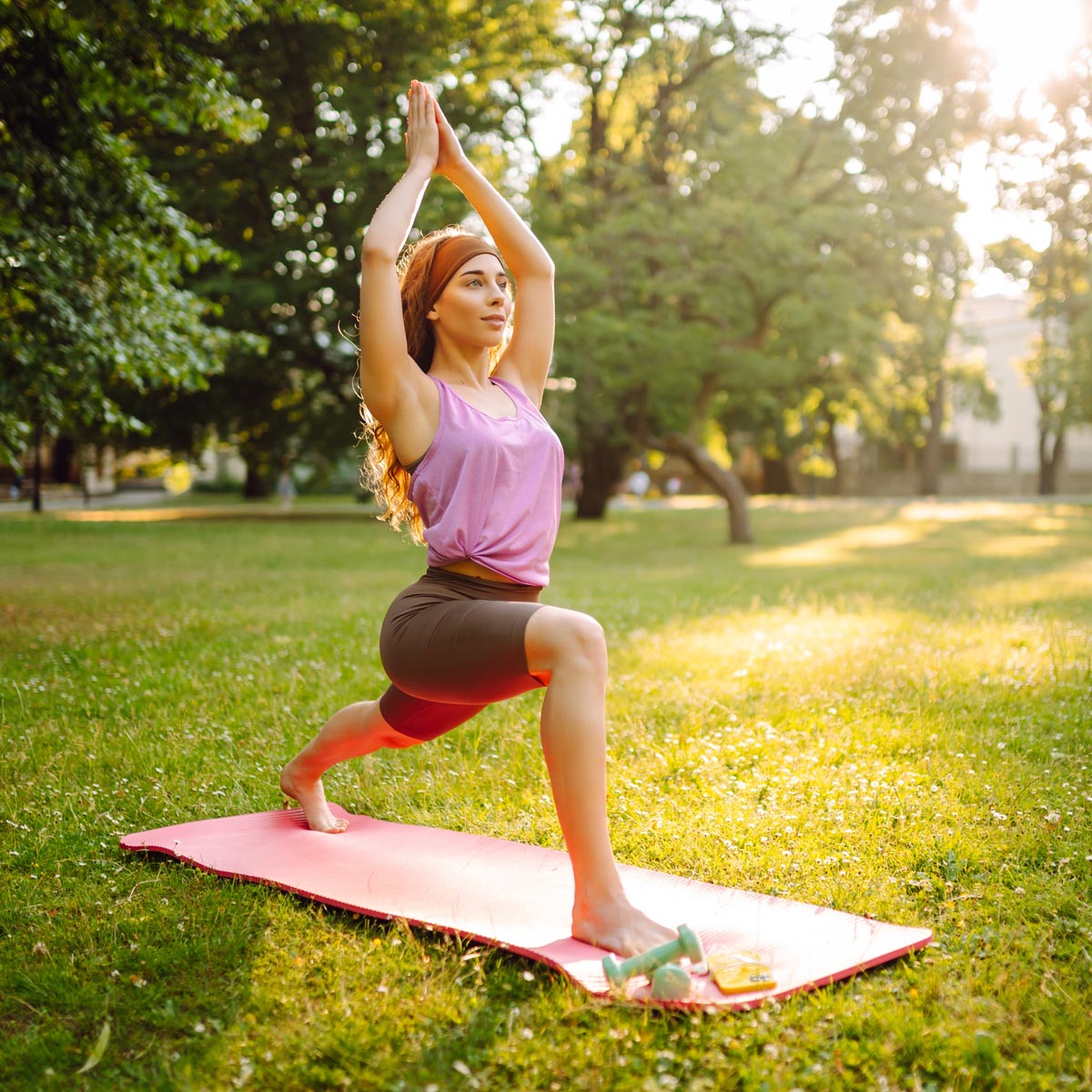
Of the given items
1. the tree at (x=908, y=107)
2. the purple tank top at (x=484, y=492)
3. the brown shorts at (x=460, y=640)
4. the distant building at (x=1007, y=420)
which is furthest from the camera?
the distant building at (x=1007, y=420)

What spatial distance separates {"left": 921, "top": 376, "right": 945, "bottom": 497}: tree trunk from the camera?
41.7 m

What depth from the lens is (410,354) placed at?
356 centimetres

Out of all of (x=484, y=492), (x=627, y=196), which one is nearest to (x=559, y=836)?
(x=484, y=492)

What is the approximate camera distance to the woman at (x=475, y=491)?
3.00m

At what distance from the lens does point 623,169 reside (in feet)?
63.2

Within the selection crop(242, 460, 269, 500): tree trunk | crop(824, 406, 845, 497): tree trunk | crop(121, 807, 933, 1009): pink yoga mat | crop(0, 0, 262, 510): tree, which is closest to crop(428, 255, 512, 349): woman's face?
crop(121, 807, 933, 1009): pink yoga mat

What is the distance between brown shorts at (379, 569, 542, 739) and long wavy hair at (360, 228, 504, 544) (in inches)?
10.7

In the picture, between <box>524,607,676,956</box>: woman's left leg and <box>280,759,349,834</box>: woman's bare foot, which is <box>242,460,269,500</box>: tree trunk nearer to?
<box>280,759,349,834</box>: woman's bare foot

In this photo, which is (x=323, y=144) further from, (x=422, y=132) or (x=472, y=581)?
(x=472, y=581)

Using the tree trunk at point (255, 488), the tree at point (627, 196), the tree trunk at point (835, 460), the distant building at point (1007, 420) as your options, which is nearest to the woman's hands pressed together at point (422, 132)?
the tree at point (627, 196)

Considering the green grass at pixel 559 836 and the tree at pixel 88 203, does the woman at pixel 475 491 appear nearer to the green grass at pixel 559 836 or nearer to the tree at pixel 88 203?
the green grass at pixel 559 836

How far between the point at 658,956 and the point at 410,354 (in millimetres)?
1923

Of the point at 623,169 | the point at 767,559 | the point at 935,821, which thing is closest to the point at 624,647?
the point at 935,821

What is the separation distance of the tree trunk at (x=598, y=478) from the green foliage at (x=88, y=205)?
18.2 meters
